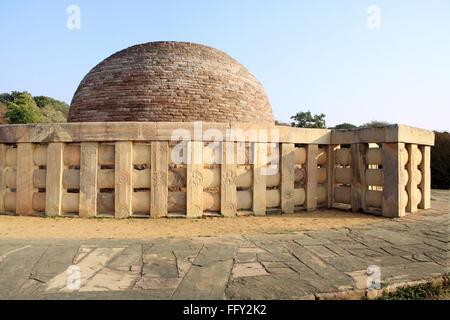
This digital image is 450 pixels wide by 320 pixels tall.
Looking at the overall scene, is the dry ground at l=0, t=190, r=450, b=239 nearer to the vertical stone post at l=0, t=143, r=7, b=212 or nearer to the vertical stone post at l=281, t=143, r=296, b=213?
the vertical stone post at l=281, t=143, r=296, b=213

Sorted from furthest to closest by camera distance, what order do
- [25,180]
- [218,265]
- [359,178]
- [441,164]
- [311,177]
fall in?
[441,164], [311,177], [359,178], [25,180], [218,265]

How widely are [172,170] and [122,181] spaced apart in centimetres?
86

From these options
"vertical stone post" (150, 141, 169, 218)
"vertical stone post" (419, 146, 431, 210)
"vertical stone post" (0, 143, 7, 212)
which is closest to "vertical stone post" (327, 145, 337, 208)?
"vertical stone post" (419, 146, 431, 210)

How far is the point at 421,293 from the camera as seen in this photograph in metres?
2.09

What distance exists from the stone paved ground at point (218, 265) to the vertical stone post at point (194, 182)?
4.93 feet

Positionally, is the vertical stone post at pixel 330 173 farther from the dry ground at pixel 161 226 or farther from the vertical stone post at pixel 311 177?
the dry ground at pixel 161 226

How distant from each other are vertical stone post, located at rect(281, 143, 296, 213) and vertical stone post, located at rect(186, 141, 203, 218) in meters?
1.62

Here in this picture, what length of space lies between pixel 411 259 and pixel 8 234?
16.2 feet

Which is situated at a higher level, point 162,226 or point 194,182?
point 194,182

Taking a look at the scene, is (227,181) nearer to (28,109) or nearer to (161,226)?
(161,226)

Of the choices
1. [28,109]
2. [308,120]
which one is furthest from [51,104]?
[308,120]

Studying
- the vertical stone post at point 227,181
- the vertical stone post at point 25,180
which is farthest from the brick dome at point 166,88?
the vertical stone post at point 227,181

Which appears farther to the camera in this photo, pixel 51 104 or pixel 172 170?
pixel 51 104
